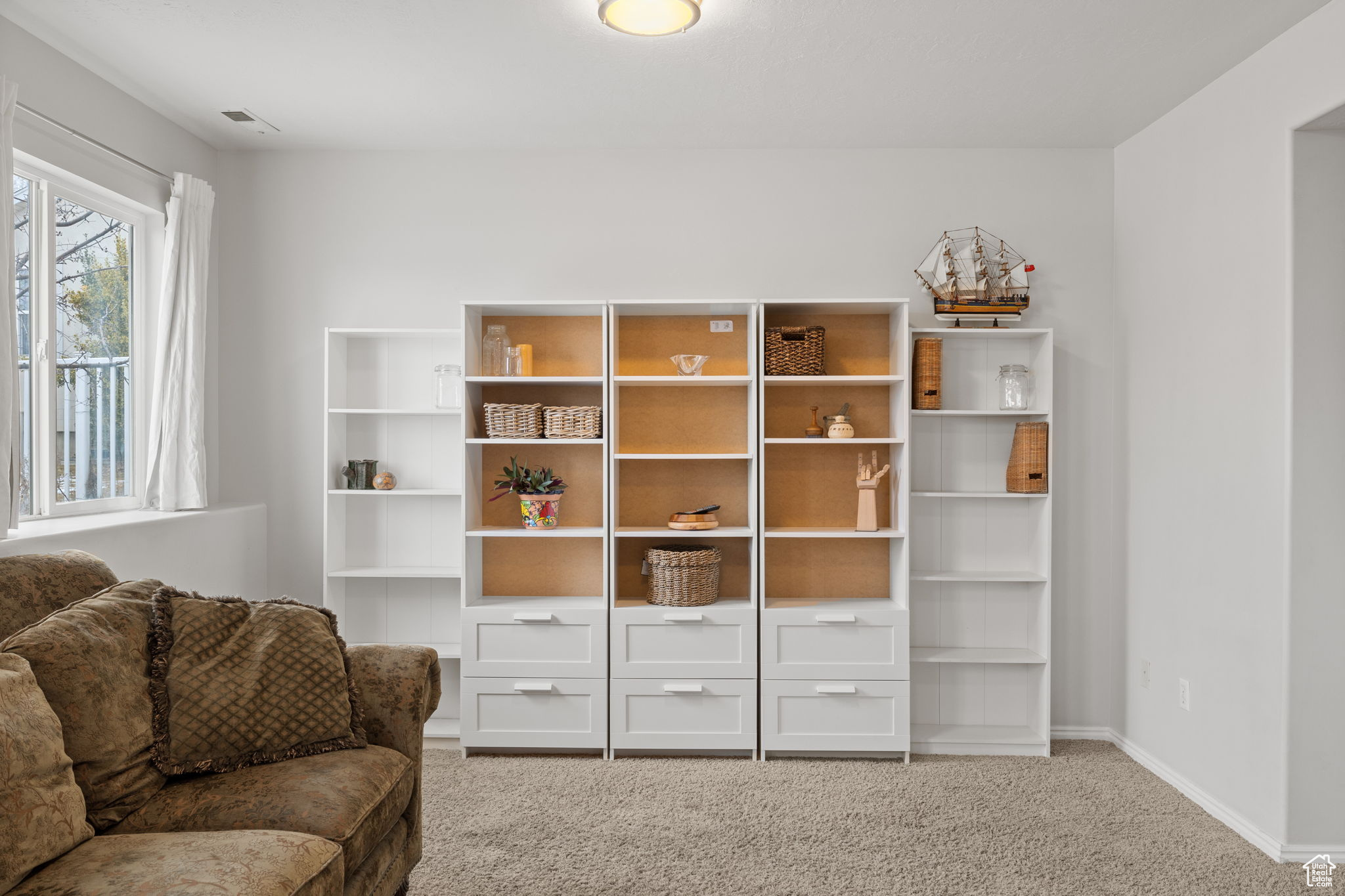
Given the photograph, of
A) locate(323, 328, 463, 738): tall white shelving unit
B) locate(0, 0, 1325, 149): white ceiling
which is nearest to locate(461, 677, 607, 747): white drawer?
locate(323, 328, 463, 738): tall white shelving unit

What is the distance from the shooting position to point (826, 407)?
3938 mm

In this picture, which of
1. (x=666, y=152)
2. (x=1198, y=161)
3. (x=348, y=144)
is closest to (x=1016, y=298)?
(x=1198, y=161)

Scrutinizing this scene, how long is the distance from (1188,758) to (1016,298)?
1.96 m

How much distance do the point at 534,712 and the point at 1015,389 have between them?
2.48 metres

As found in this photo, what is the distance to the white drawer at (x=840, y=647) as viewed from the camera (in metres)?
3.58

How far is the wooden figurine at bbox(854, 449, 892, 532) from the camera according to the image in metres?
3.69

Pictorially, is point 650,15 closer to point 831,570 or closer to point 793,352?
point 793,352

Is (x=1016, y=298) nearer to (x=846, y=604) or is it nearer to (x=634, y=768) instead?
(x=846, y=604)

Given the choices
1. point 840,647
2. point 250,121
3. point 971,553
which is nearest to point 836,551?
point 840,647

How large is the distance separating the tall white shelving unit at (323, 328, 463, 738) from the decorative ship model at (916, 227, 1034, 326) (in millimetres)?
2177

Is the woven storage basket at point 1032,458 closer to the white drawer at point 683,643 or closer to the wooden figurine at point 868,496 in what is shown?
the wooden figurine at point 868,496

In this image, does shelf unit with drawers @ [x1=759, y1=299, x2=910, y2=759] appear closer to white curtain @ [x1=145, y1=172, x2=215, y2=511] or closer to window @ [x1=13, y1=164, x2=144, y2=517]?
white curtain @ [x1=145, y1=172, x2=215, y2=511]

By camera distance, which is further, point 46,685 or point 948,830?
point 948,830

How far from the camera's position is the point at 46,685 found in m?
1.81
